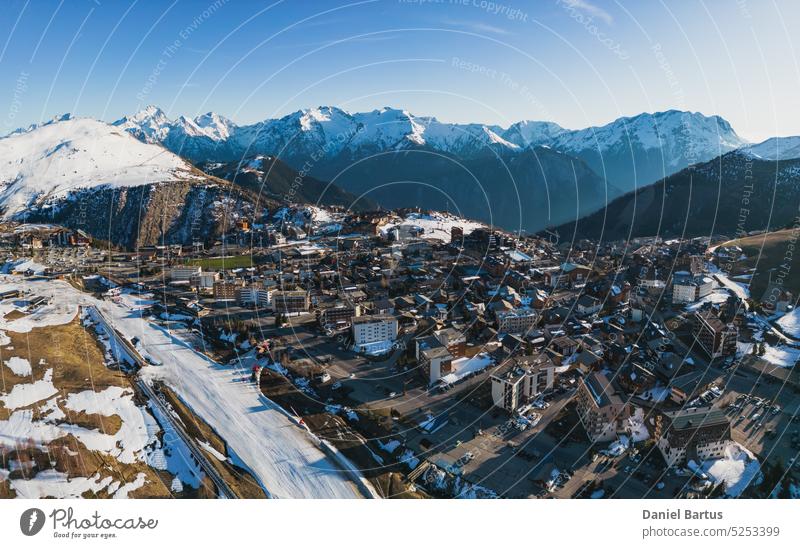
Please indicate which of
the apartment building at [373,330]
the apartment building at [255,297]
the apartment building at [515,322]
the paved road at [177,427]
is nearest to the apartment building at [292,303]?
the apartment building at [255,297]

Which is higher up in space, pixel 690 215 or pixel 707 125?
pixel 707 125

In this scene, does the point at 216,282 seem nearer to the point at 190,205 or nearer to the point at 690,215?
the point at 190,205

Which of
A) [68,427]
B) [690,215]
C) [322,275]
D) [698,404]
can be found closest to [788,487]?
[698,404]

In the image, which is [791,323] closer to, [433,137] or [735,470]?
[735,470]

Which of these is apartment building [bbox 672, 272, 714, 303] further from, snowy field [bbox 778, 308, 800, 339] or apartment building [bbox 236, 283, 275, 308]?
apartment building [bbox 236, 283, 275, 308]

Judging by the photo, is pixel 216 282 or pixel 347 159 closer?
pixel 216 282

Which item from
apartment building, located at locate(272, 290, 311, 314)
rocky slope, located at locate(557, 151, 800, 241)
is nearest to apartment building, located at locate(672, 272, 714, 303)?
apartment building, located at locate(272, 290, 311, 314)

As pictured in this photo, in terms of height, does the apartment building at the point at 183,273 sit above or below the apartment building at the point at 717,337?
above

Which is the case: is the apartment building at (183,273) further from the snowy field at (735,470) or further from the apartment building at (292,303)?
the snowy field at (735,470)
